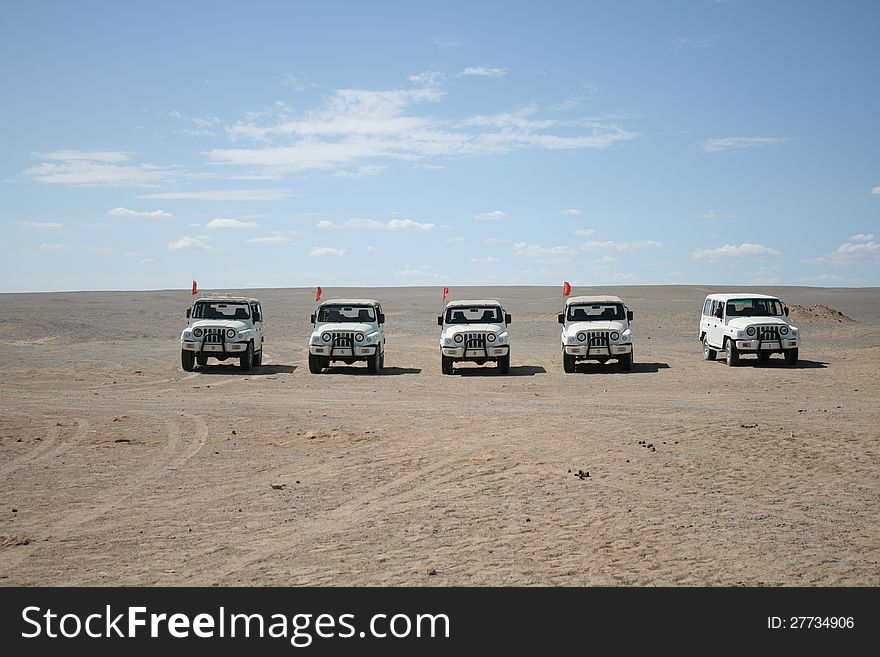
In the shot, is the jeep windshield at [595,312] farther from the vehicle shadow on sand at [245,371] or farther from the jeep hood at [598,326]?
the vehicle shadow on sand at [245,371]

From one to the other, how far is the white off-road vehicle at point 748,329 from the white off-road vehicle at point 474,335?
6.18 m

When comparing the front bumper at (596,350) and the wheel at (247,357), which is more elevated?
the front bumper at (596,350)

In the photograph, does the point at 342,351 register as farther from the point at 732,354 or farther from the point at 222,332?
the point at 732,354

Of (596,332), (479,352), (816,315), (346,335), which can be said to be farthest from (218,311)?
(816,315)

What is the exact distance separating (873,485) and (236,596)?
7055mm

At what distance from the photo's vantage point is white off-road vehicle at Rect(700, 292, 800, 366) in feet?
77.9

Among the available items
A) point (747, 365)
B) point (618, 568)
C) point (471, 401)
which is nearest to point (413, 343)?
point (747, 365)

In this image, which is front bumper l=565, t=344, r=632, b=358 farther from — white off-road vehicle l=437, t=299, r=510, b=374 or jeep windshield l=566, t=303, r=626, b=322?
white off-road vehicle l=437, t=299, r=510, b=374

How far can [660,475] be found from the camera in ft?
33.5

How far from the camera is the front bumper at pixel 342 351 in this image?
23141 millimetres

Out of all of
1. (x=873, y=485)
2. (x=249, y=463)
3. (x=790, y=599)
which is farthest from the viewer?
(x=249, y=463)

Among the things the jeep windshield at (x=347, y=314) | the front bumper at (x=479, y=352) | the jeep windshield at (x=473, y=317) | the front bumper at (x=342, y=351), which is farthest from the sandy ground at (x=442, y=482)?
the jeep windshield at (x=347, y=314)

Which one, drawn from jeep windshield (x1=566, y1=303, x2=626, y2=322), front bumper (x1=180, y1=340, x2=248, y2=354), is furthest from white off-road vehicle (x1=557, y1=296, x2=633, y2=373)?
front bumper (x1=180, y1=340, x2=248, y2=354)

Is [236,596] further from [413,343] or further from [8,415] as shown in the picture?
[413,343]
